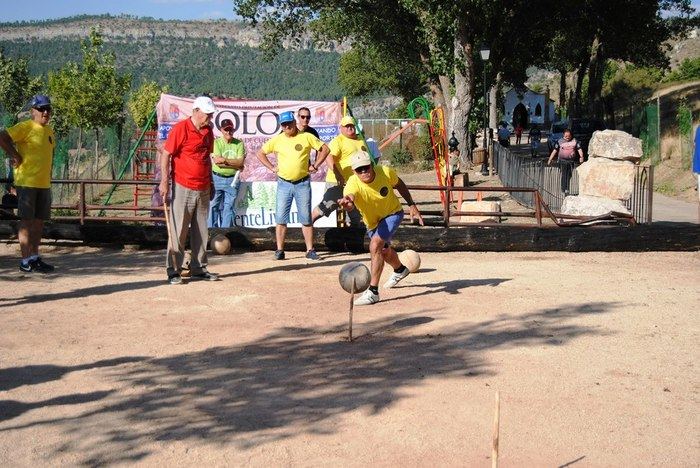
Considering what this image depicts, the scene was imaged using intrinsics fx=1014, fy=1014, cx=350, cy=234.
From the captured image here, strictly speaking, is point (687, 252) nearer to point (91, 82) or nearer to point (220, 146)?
point (220, 146)

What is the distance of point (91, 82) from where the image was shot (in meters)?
43.3

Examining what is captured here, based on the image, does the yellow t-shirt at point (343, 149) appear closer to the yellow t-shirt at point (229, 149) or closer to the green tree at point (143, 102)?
the yellow t-shirt at point (229, 149)

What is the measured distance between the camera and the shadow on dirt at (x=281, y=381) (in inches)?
244

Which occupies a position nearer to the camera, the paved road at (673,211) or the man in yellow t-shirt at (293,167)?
the man in yellow t-shirt at (293,167)

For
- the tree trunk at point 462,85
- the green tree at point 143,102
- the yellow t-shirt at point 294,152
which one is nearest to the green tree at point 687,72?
the green tree at point 143,102

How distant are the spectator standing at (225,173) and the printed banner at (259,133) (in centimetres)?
31

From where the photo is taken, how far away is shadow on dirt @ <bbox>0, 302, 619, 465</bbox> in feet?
Answer: 20.4

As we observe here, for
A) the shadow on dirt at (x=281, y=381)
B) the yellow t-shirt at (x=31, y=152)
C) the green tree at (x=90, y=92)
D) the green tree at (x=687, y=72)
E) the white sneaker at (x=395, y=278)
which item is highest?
the green tree at (x=687, y=72)

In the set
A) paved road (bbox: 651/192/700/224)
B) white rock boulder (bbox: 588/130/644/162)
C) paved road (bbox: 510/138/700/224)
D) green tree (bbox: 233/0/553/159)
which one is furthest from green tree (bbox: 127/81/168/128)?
white rock boulder (bbox: 588/130/644/162)

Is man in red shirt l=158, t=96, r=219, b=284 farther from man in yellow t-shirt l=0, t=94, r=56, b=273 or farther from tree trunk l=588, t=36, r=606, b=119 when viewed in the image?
tree trunk l=588, t=36, r=606, b=119

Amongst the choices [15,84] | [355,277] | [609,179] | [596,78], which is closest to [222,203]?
[355,277]

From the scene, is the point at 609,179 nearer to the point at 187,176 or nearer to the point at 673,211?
Answer: the point at 673,211

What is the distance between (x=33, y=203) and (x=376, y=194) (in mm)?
4194

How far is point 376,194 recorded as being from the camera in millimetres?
9961
